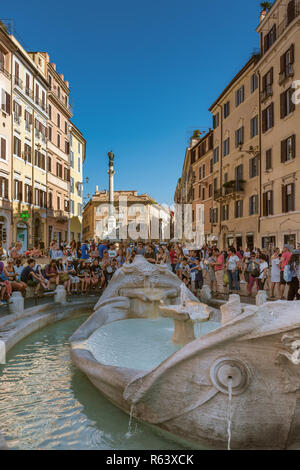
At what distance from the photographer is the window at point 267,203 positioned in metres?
22.4

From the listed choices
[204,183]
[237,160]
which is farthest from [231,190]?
[204,183]

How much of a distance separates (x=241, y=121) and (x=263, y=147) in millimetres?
4849

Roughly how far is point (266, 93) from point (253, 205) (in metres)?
7.38

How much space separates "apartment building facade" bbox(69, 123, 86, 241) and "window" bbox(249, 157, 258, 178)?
69.2 feet

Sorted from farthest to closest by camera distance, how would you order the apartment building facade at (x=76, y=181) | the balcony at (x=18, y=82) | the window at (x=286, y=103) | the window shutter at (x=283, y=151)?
the apartment building facade at (x=76, y=181) → the balcony at (x=18, y=82) → the window shutter at (x=283, y=151) → the window at (x=286, y=103)

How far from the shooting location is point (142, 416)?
313 centimetres

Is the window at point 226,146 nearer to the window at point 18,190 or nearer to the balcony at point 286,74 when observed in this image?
the balcony at point 286,74

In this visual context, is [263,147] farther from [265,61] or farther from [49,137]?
[49,137]

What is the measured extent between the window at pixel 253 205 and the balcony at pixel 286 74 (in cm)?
755

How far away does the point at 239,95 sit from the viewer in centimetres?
2786

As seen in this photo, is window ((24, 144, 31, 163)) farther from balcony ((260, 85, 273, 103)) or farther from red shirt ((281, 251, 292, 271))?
red shirt ((281, 251, 292, 271))

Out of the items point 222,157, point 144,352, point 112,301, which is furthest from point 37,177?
point 144,352

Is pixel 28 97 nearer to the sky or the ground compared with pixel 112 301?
nearer to the sky

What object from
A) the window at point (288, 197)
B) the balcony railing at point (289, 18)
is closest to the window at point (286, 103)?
the balcony railing at point (289, 18)
